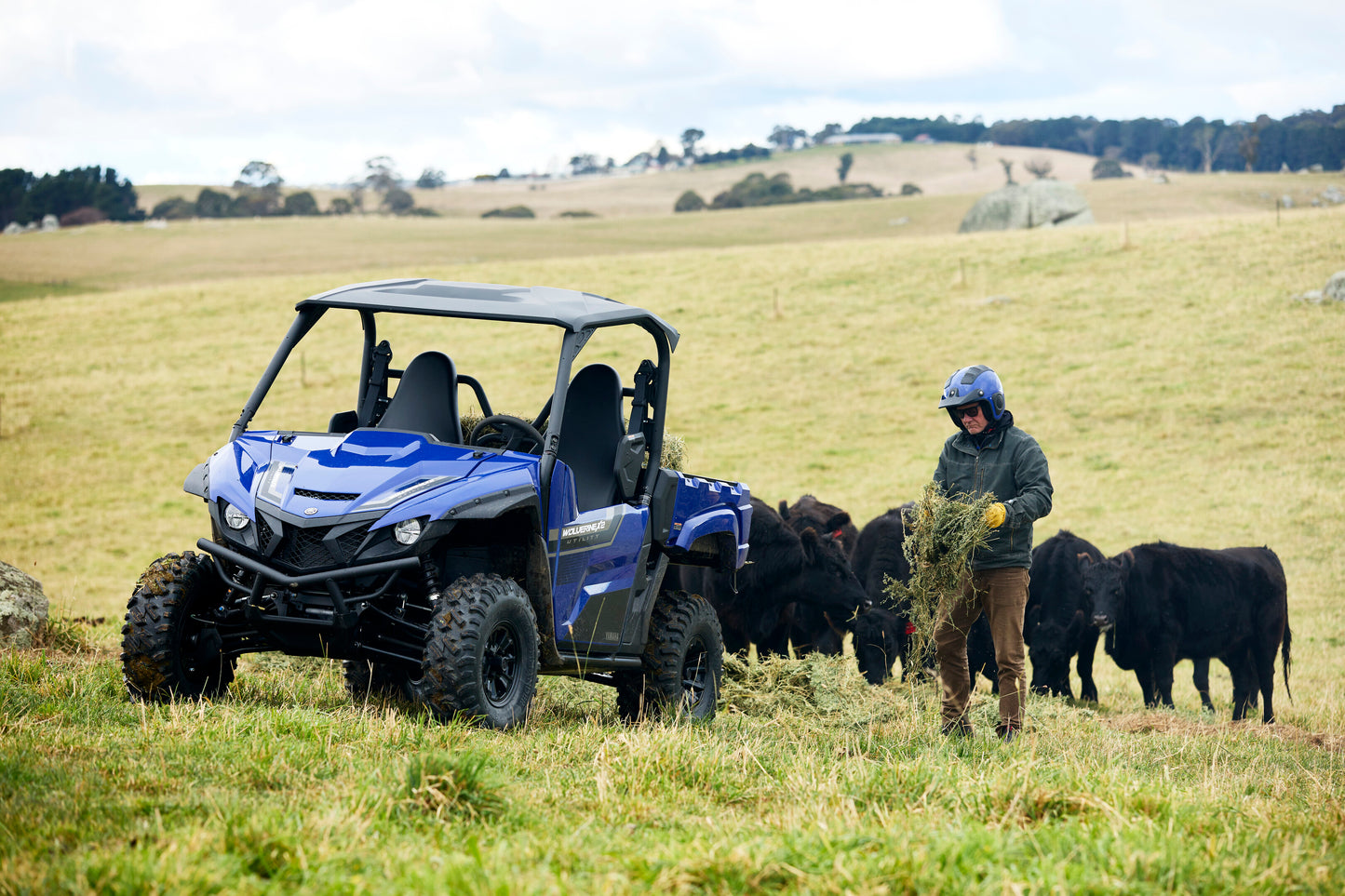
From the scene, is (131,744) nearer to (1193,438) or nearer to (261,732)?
(261,732)

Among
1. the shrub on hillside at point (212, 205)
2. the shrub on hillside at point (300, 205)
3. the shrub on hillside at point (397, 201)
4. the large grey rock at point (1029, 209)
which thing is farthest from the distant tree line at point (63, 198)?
the large grey rock at point (1029, 209)

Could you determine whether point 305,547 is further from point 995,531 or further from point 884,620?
point 884,620

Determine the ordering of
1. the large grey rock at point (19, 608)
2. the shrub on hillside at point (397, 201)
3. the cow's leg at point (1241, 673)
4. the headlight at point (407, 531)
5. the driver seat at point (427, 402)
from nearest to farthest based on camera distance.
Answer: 1. the headlight at point (407, 531)
2. the driver seat at point (427, 402)
3. the large grey rock at point (19, 608)
4. the cow's leg at point (1241, 673)
5. the shrub on hillside at point (397, 201)

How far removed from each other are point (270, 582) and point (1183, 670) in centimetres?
1453

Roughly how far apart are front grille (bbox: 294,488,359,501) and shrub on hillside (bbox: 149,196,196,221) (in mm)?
98132

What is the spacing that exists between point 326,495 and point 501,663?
1182 millimetres

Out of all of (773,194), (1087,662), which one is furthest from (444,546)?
(773,194)

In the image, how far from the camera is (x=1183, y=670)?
16.7 m

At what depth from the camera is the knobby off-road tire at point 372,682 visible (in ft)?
23.5

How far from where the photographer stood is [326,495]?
5.67 metres

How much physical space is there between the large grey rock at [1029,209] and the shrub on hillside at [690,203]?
41.7m

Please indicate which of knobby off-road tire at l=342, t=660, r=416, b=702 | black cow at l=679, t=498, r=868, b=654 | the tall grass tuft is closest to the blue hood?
knobby off-road tire at l=342, t=660, r=416, b=702

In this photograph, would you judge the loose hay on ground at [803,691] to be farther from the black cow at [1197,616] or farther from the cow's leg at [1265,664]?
the cow's leg at [1265,664]

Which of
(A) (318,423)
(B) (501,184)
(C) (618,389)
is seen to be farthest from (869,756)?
(B) (501,184)
